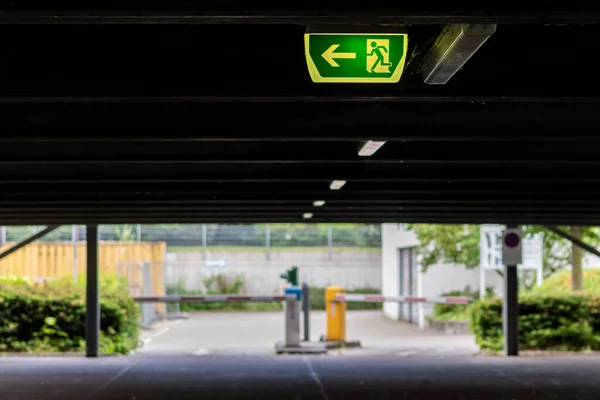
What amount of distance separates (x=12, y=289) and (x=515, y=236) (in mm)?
9551

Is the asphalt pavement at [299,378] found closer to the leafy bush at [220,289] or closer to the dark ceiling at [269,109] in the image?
the dark ceiling at [269,109]

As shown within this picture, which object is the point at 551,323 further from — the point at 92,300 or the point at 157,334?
the point at 157,334

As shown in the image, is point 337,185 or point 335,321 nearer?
point 337,185

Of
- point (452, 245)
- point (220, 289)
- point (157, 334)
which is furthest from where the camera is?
point (220, 289)

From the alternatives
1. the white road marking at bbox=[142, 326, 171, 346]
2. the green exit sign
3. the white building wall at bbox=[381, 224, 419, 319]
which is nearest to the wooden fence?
the white road marking at bbox=[142, 326, 171, 346]

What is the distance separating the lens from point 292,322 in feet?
60.4

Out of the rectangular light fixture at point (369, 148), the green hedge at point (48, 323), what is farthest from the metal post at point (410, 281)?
the rectangular light fixture at point (369, 148)

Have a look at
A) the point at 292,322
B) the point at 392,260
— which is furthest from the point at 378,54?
the point at 392,260

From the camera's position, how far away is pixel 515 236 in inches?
658

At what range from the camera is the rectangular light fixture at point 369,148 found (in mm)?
7965

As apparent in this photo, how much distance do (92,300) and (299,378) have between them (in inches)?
202

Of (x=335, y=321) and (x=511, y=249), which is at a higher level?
(x=511, y=249)

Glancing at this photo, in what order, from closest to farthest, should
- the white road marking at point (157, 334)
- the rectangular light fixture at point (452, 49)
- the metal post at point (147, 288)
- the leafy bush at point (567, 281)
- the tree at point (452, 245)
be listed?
1. the rectangular light fixture at point (452, 49)
2. the white road marking at point (157, 334)
3. the leafy bush at point (567, 281)
4. the tree at point (452, 245)
5. the metal post at point (147, 288)

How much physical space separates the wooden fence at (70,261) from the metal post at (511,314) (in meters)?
15.5
